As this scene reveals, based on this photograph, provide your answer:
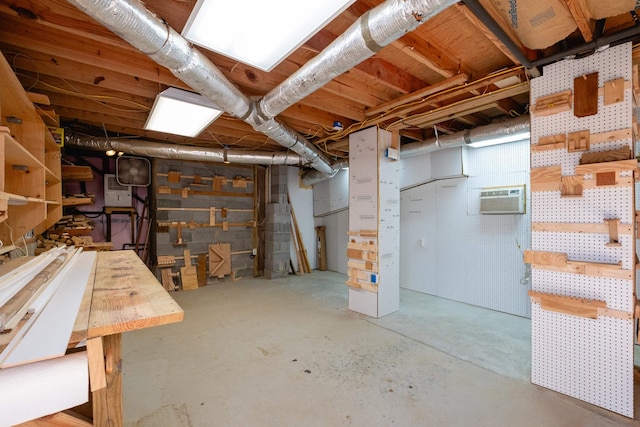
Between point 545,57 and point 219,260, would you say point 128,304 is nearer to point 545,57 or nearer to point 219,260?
point 545,57

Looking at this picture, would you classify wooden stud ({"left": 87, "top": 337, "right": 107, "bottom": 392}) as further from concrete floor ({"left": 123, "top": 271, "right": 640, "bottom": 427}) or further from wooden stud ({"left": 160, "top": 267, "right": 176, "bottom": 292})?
wooden stud ({"left": 160, "top": 267, "right": 176, "bottom": 292})

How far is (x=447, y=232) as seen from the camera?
4.20 metres

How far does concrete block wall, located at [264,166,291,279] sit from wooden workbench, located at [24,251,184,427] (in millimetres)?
4400

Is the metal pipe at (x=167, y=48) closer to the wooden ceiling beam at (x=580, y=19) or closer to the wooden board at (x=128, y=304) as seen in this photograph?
the wooden board at (x=128, y=304)

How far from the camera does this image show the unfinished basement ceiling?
1.76 m

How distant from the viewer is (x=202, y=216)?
209 inches

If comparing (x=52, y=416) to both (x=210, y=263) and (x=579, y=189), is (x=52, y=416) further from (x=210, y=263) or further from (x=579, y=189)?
(x=210, y=263)

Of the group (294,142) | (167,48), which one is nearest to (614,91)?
(167,48)

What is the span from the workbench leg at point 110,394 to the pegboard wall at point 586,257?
97.8 inches

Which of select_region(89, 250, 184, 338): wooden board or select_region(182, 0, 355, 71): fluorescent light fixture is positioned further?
select_region(182, 0, 355, 71): fluorescent light fixture

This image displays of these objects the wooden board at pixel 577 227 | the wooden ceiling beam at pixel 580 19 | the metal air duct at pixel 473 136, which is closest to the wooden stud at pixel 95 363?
the wooden ceiling beam at pixel 580 19

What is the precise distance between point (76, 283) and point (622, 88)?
124 inches

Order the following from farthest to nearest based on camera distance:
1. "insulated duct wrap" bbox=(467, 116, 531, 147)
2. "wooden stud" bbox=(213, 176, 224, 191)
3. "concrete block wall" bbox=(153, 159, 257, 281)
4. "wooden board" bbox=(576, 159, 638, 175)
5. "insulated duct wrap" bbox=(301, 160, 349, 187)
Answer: "wooden stud" bbox=(213, 176, 224, 191) → "insulated duct wrap" bbox=(301, 160, 349, 187) → "concrete block wall" bbox=(153, 159, 257, 281) → "insulated duct wrap" bbox=(467, 116, 531, 147) → "wooden board" bbox=(576, 159, 638, 175)

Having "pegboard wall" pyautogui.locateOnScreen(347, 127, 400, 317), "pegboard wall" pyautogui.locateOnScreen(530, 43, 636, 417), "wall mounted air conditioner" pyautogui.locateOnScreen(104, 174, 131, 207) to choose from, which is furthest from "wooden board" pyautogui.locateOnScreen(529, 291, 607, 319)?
"wall mounted air conditioner" pyautogui.locateOnScreen(104, 174, 131, 207)
